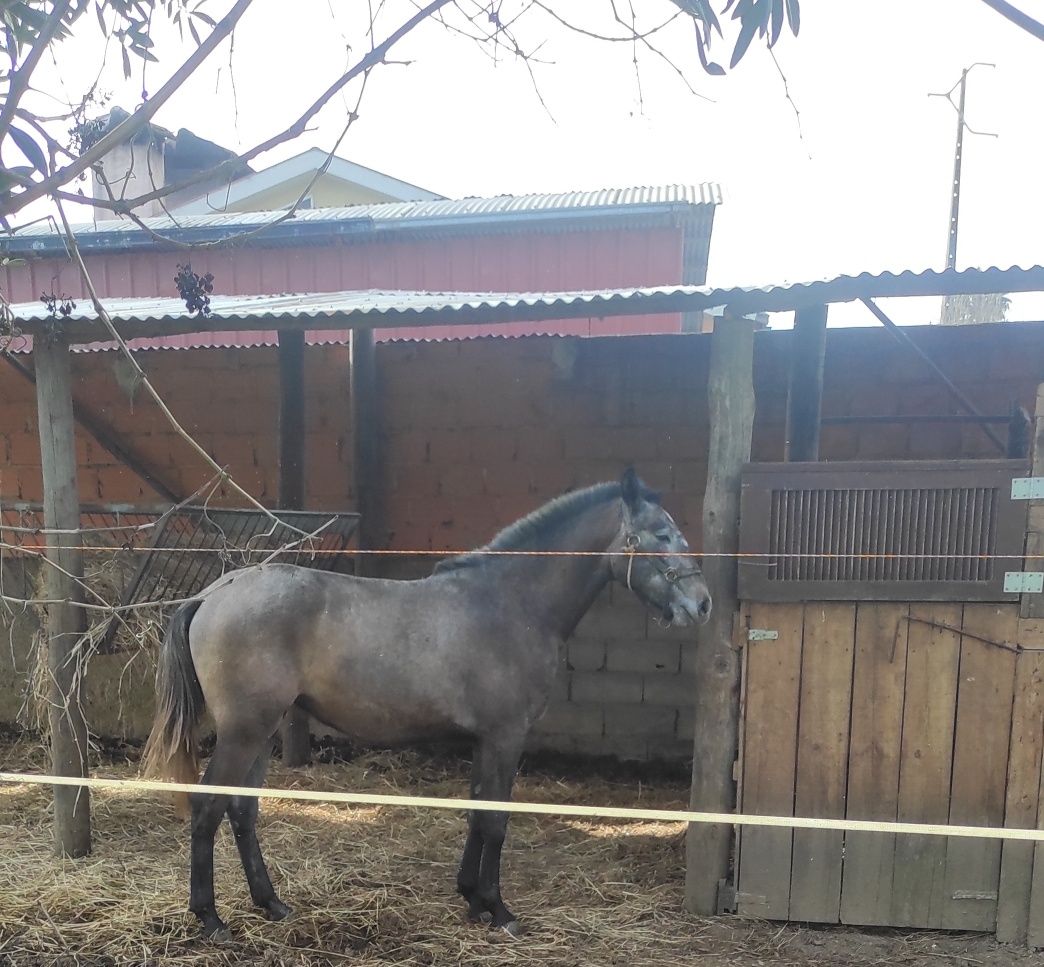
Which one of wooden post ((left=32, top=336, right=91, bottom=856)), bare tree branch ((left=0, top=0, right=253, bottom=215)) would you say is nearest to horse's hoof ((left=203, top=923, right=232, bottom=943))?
wooden post ((left=32, top=336, right=91, bottom=856))

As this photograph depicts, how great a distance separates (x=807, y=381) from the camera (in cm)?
378

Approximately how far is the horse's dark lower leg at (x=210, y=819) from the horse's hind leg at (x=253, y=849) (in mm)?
107

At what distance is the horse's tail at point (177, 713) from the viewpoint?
10.0ft

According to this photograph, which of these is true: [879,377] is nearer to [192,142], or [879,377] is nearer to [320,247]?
[320,247]

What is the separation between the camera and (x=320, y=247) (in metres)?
7.65

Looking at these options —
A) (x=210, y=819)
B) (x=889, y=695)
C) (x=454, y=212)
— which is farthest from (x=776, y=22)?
(x=454, y=212)

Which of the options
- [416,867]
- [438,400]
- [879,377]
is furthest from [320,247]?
[416,867]

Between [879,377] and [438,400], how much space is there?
2.62 meters

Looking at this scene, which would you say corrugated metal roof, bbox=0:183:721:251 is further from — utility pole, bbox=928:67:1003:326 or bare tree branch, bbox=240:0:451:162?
bare tree branch, bbox=240:0:451:162

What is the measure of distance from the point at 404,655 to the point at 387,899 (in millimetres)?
1118

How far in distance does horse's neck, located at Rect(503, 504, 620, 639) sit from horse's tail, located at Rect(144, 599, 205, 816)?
135 centimetres

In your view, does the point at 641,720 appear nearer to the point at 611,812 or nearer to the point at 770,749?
the point at 770,749

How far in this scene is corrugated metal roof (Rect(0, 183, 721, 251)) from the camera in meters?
6.94

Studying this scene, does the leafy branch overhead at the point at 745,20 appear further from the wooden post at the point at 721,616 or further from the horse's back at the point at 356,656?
the horse's back at the point at 356,656
